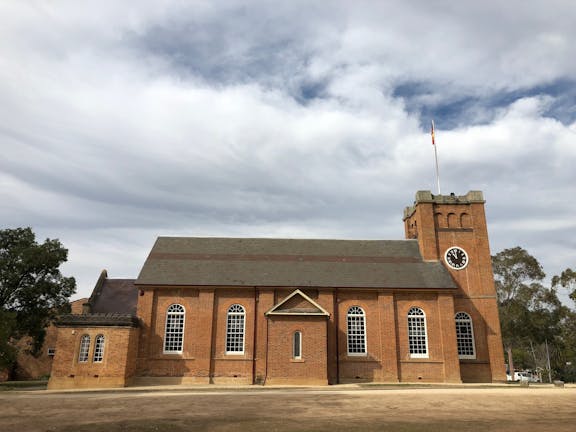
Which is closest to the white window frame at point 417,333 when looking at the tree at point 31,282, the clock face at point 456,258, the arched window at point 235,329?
the clock face at point 456,258

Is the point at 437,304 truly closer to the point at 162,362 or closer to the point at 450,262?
the point at 450,262

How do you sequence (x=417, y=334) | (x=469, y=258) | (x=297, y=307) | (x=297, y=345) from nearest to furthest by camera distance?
(x=297, y=345) < (x=297, y=307) < (x=417, y=334) < (x=469, y=258)

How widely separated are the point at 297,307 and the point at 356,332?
4972 mm

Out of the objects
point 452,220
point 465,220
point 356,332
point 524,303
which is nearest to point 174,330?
point 356,332

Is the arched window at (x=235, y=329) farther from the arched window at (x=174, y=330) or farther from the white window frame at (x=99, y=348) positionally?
the white window frame at (x=99, y=348)

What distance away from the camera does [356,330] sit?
99.0 feet

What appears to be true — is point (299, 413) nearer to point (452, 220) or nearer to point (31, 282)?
point (452, 220)

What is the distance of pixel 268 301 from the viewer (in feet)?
100

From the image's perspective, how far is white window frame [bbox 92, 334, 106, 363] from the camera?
2683 centimetres

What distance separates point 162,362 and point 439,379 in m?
19.2

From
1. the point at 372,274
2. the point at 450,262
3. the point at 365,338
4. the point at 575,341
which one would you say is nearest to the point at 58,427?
the point at 365,338

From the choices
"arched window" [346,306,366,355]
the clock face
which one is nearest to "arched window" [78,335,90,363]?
"arched window" [346,306,366,355]

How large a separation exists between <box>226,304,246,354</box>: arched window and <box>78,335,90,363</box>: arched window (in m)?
9.12

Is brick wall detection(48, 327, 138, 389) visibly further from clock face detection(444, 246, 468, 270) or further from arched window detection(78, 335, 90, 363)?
clock face detection(444, 246, 468, 270)
